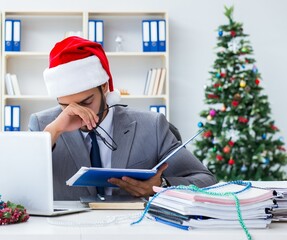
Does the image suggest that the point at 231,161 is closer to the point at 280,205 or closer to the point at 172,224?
the point at 280,205

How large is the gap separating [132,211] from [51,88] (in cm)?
84

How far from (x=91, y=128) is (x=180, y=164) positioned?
15.5 inches

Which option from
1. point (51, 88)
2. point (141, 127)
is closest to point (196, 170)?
point (141, 127)

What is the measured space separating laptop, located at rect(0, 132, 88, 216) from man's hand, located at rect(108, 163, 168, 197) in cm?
31

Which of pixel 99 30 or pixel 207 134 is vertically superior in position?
pixel 99 30

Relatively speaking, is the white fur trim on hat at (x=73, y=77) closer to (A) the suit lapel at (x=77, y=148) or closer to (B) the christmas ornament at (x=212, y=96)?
(A) the suit lapel at (x=77, y=148)

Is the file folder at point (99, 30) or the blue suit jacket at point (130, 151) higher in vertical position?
the file folder at point (99, 30)

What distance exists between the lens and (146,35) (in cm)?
578

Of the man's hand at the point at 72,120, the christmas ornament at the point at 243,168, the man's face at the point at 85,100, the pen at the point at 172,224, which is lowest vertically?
the christmas ornament at the point at 243,168

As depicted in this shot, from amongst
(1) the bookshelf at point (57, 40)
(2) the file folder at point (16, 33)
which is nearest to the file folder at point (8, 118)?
(1) the bookshelf at point (57, 40)

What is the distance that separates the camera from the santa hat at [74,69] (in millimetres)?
2473

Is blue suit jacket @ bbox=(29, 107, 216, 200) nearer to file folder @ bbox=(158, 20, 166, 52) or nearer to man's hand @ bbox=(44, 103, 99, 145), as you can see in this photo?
man's hand @ bbox=(44, 103, 99, 145)

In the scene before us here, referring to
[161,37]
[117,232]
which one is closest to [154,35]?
[161,37]

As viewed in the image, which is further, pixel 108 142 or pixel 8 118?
pixel 8 118
